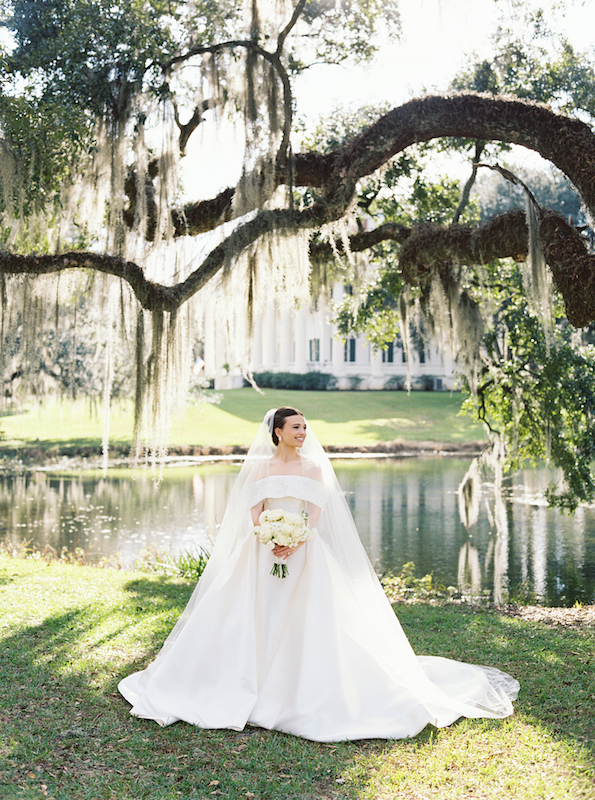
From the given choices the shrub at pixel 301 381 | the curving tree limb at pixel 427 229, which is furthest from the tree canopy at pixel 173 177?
the shrub at pixel 301 381

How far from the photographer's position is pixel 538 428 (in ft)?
33.9

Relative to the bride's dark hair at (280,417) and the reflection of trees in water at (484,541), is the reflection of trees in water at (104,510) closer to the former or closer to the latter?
the reflection of trees in water at (484,541)

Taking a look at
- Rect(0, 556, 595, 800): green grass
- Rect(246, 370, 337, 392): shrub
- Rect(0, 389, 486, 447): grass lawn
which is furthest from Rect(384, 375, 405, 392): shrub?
Rect(0, 556, 595, 800): green grass

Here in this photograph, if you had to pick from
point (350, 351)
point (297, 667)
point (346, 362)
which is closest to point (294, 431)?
point (297, 667)

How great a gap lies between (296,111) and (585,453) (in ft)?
20.2

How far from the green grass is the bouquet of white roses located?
3.40ft

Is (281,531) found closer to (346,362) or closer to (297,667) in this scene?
(297,667)

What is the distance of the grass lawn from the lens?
99.5 feet

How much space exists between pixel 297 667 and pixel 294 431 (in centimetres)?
145

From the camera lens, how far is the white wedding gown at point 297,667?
405 centimetres

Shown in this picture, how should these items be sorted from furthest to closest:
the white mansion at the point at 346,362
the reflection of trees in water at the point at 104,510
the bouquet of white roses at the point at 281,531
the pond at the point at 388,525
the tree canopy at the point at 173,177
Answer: the white mansion at the point at 346,362 < the reflection of trees in water at the point at 104,510 < the pond at the point at 388,525 < the tree canopy at the point at 173,177 < the bouquet of white roses at the point at 281,531

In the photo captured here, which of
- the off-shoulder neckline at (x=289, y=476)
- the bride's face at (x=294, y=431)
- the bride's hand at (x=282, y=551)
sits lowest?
the bride's hand at (x=282, y=551)

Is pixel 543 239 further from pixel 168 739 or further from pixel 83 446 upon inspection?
pixel 83 446

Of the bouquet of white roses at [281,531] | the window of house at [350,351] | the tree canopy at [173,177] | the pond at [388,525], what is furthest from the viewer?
the window of house at [350,351]
